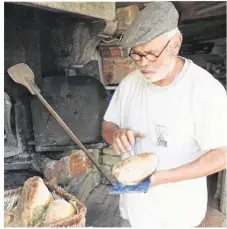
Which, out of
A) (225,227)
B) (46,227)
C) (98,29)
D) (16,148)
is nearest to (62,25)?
(98,29)

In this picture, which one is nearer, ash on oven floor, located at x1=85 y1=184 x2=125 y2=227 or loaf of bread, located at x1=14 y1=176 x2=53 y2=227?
loaf of bread, located at x1=14 y1=176 x2=53 y2=227

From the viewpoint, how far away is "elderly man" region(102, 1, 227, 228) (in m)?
0.83

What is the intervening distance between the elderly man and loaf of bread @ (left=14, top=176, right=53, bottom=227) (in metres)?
0.24

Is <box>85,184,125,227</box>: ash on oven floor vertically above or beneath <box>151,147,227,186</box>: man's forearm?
beneath

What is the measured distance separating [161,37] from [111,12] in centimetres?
41

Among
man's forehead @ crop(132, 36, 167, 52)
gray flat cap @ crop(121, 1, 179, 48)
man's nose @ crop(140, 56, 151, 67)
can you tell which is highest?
gray flat cap @ crop(121, 1, 179, 48)

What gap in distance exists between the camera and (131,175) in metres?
0.84

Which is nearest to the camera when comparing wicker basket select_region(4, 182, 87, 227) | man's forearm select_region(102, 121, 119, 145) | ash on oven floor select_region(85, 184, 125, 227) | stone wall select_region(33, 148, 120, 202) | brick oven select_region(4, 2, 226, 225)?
wicker basket select_region(4, 182, 87, 227)

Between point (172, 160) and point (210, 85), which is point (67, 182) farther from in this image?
point (210, 85)

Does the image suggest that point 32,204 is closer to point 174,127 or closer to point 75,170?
point 174,127

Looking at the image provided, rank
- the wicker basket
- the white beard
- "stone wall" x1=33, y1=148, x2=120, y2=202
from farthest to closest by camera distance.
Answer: "stone wall" x1=33, y1=148, x2=120, y2=202, the white beard, the wicker basket

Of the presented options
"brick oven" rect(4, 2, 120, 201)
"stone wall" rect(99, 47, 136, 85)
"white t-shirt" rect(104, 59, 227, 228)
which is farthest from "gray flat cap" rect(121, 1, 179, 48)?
"stone wall" rect(99, 47, 136, 85)

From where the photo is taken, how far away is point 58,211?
2.63 ft

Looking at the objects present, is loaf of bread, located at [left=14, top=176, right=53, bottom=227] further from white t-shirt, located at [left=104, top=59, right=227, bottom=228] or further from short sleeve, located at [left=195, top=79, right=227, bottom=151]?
short sleeve, located at [left=195, top=79, right=227, bottom=151]
